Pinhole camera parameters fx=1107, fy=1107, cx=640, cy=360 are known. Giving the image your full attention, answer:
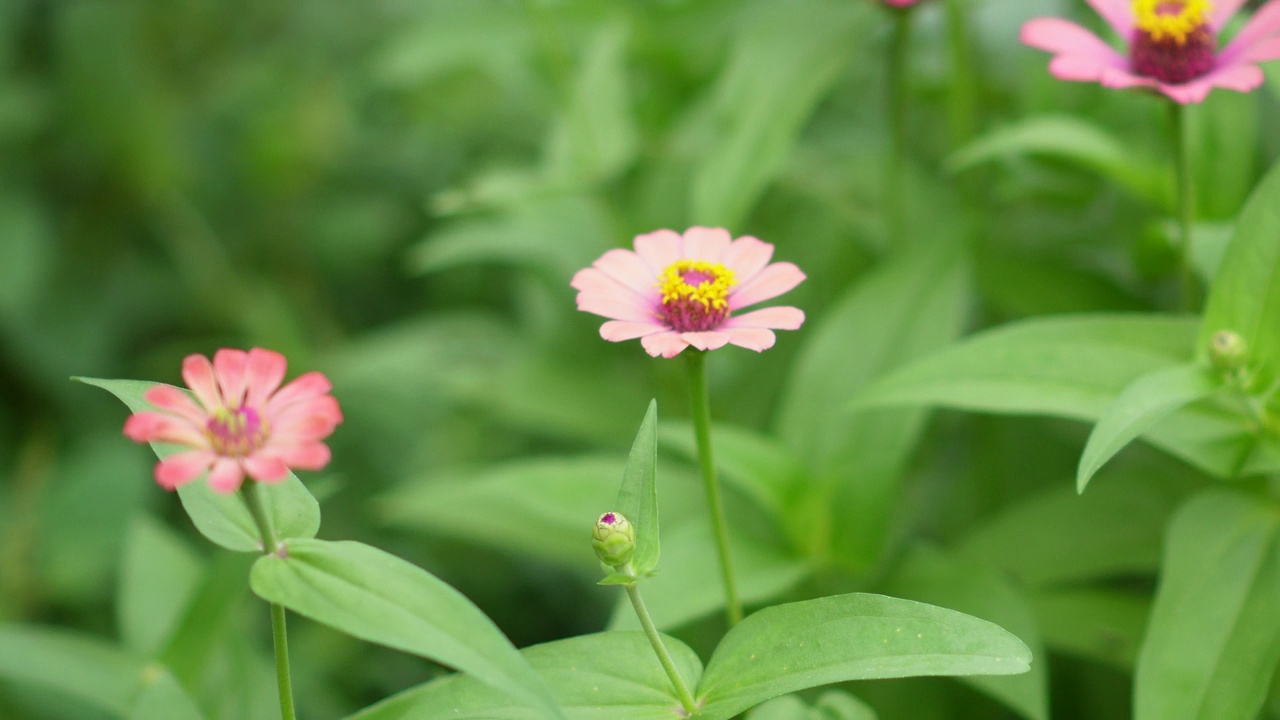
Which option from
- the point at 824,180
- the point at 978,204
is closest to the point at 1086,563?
the point at 978,204

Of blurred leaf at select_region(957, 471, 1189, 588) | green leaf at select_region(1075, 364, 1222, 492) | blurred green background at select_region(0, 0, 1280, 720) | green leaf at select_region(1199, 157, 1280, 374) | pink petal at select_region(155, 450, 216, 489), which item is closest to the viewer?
pink petal at select_region(155, 450, 216, 489)

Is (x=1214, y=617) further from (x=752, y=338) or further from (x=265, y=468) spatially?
(x=265, y=468)

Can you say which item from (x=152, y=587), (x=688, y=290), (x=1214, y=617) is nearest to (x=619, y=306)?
(x=688, y=290)

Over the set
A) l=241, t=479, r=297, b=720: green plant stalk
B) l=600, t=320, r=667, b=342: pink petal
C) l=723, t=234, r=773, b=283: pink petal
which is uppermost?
l=723, t=234, r=773, b=283: pink petal

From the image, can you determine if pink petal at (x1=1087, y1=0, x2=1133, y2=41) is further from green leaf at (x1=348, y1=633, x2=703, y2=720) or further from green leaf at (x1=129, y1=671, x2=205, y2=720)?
→ green leaf at (x1=129, y1=671, x2=205, y2=720)

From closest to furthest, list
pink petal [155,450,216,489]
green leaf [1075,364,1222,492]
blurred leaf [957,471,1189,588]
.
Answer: pink petal [155,450,216,489] → green leaf [1075,364,1222,492] → blurred leaf [957,471,1189,588]

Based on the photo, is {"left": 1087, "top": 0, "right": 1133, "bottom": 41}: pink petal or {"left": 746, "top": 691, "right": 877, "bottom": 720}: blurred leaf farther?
{"left": 1087, "top": 0, "right": 1133, "bottom": 41}: pink petal

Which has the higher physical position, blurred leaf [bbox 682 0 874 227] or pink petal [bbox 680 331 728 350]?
blurred leaf [bbox 682 0 874 227]

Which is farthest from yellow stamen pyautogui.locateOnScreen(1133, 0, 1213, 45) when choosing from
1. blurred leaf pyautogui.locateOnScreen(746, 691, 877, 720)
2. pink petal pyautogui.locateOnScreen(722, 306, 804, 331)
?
blurred leaf pyautogui.locateOnScreen(746, 691, 877, 720)

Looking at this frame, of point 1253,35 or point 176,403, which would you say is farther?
point 1253,35

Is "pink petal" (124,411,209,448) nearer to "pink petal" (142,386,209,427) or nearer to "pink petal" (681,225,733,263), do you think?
"pink petal" (142,386,209,427)
